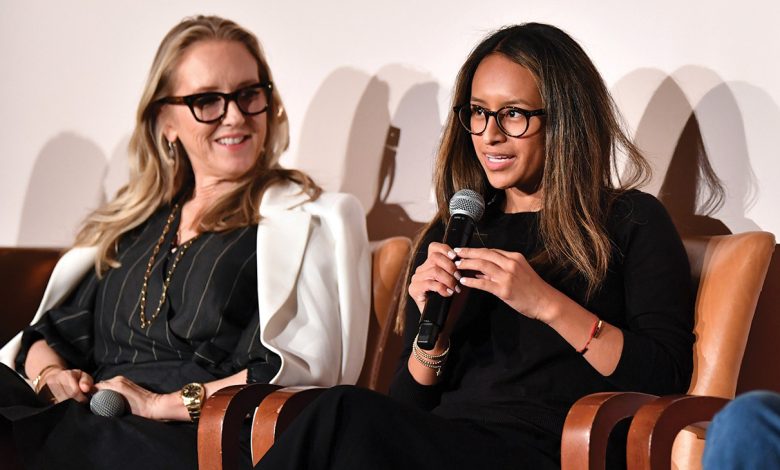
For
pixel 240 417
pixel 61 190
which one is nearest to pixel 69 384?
pixel 240 417

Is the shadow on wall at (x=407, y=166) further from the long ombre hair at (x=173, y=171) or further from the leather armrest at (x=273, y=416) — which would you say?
the leather armrest at (x=273, y=416)

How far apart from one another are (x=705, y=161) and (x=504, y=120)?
2.03ft

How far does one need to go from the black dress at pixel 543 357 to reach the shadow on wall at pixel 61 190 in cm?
195

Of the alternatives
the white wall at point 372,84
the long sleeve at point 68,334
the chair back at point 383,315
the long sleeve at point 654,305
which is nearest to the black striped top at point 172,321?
the long sleeve at point 68,334

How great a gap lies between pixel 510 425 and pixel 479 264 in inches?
12.5

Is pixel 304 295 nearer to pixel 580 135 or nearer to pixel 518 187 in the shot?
pixel 518 187

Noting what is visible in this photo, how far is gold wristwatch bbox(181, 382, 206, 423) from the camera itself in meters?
2.52

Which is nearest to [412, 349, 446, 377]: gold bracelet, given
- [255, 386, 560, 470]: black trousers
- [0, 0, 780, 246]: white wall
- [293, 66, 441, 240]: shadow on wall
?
[255, 386, 560, 470]: black trousers

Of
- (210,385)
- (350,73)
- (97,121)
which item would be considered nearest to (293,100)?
(350,73)

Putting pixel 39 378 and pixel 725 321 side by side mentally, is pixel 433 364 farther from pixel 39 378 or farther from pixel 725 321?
pixel 39 378

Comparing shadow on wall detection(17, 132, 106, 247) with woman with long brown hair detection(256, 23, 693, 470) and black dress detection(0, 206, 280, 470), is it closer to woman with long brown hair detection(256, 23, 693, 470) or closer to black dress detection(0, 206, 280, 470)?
black dress detection(0, 206, 280, 470)

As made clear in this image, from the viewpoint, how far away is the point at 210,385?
8.41ft

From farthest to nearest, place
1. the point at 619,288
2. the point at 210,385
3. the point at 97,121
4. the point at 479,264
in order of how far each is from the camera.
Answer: the point at 97,121 → the point at 210,385 → the point at 619,288 → the point at 479,264

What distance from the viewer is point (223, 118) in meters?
2.90
